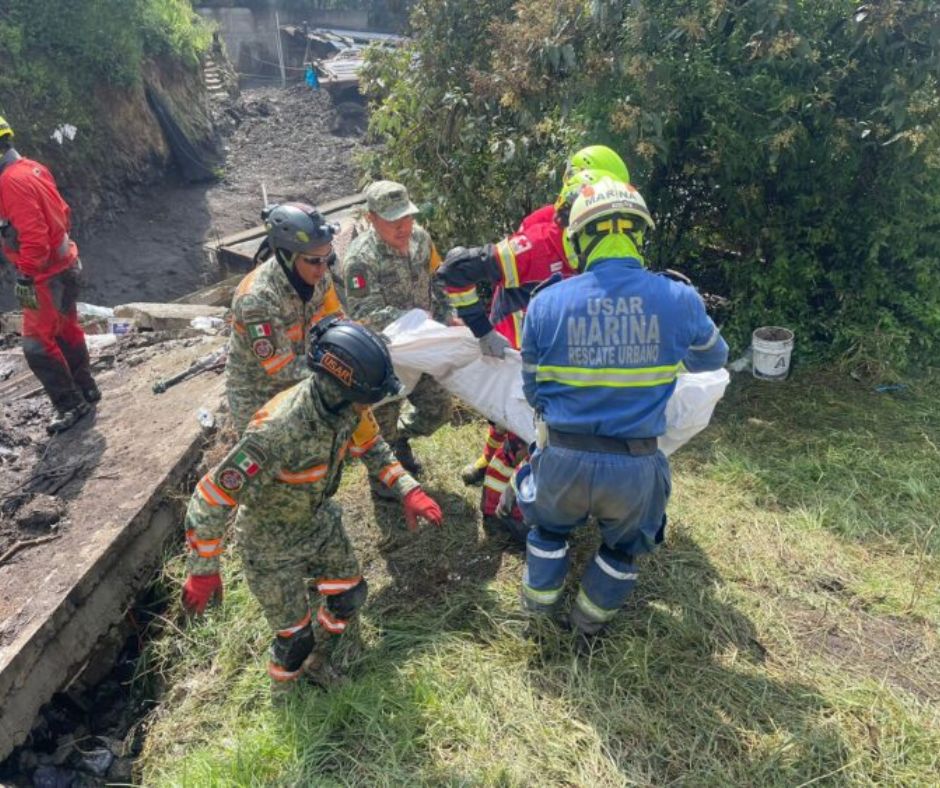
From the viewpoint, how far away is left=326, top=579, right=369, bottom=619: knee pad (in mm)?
3350

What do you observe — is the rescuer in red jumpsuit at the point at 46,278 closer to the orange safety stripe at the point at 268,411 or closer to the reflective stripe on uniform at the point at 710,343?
the orange safety stripe at the point at 268,411

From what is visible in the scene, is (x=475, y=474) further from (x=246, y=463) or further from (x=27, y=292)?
(x=27, y=292)

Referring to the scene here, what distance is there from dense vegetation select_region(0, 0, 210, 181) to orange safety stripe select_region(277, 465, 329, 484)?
32.6ft

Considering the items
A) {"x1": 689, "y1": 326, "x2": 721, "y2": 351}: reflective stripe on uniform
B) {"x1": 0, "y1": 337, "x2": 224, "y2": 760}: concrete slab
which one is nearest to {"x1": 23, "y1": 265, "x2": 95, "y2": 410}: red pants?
{"x1": 0, "y1": 337, "x2": 224, "y2": 760}: concrete slab

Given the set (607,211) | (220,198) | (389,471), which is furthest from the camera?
(220,198)

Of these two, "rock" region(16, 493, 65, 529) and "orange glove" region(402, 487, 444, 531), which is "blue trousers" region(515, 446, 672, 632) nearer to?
"orange glove" region(402, 487, 444, 531)

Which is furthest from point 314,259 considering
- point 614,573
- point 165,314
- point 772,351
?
point 165,314

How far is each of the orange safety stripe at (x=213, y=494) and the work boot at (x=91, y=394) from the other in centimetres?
377

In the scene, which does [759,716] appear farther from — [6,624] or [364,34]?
[364,34]

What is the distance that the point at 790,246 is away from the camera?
18.5ft

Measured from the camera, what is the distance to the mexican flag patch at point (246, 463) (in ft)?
9.16

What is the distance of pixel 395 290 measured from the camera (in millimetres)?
4430

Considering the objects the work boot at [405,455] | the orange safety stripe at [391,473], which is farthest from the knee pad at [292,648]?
the work boot at [405,455]

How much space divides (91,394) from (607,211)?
4.86 metres
